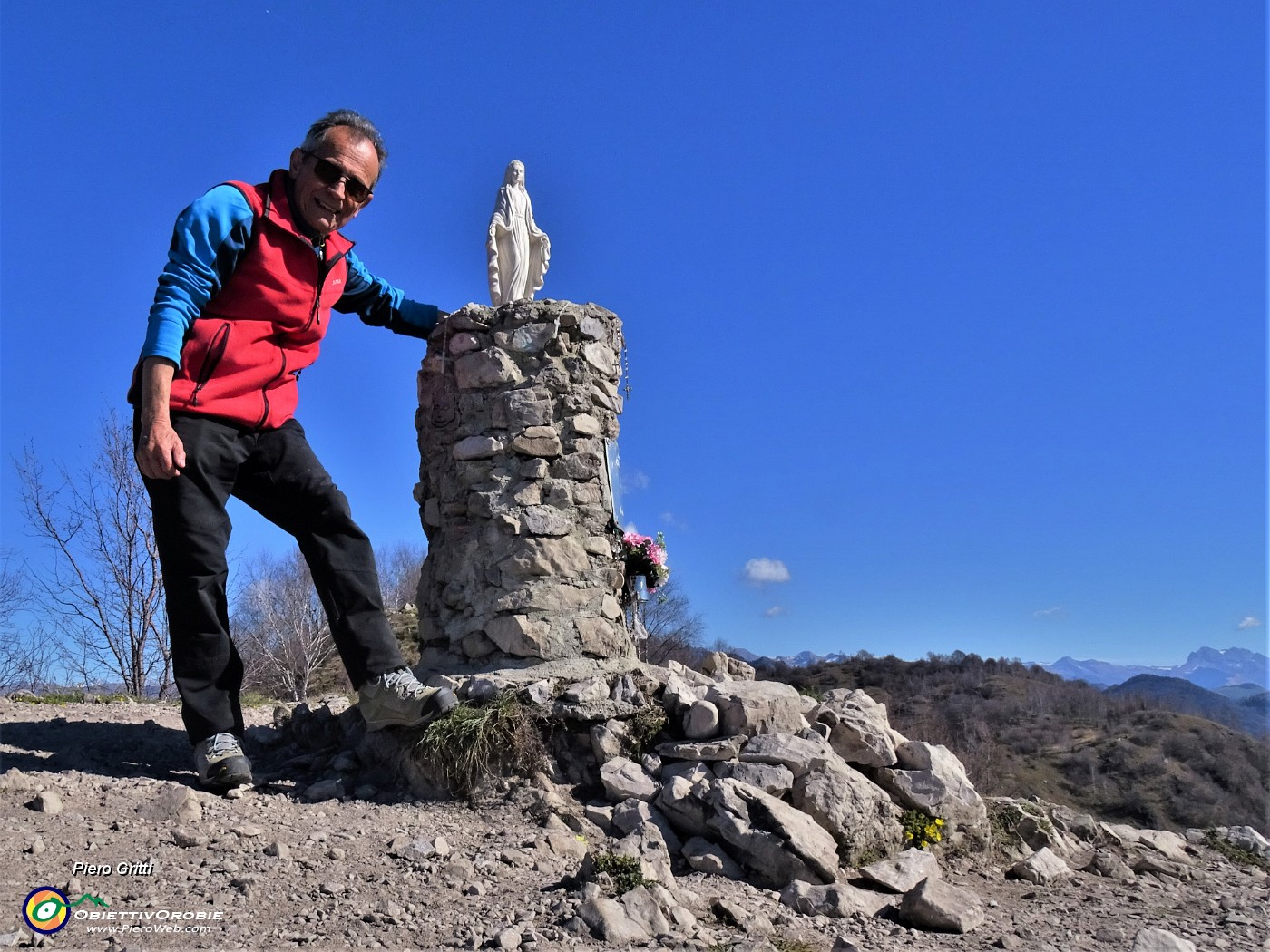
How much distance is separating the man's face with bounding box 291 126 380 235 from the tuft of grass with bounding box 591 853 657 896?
2.97m

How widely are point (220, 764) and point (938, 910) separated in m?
3.01

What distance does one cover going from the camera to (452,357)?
5.57m

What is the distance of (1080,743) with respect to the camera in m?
17.4

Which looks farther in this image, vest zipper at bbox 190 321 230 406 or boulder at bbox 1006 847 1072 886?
boulder at bbox 1006 847 1072 886

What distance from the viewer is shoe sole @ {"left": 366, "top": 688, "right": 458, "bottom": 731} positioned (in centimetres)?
415

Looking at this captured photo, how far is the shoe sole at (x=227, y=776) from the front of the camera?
3906 mm

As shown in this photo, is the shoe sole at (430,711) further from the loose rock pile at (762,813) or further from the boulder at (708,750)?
the boulder at (708,750)

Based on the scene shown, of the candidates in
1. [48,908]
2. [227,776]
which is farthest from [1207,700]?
[48,908]

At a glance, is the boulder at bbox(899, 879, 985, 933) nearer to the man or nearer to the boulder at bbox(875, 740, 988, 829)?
the boulder at bbox(875, 740, 988, 829)

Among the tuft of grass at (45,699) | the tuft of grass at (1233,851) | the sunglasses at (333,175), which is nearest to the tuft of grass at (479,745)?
the sunglasses at (333,175)

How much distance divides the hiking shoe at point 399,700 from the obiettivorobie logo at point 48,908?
1.47 meters

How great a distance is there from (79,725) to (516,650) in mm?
2409

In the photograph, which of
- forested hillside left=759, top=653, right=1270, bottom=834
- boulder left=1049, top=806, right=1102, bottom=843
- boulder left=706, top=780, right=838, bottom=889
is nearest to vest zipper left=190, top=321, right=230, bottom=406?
boulder left=706, top=780, right=838, bottom=889

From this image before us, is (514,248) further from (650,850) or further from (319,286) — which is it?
(650,850)
